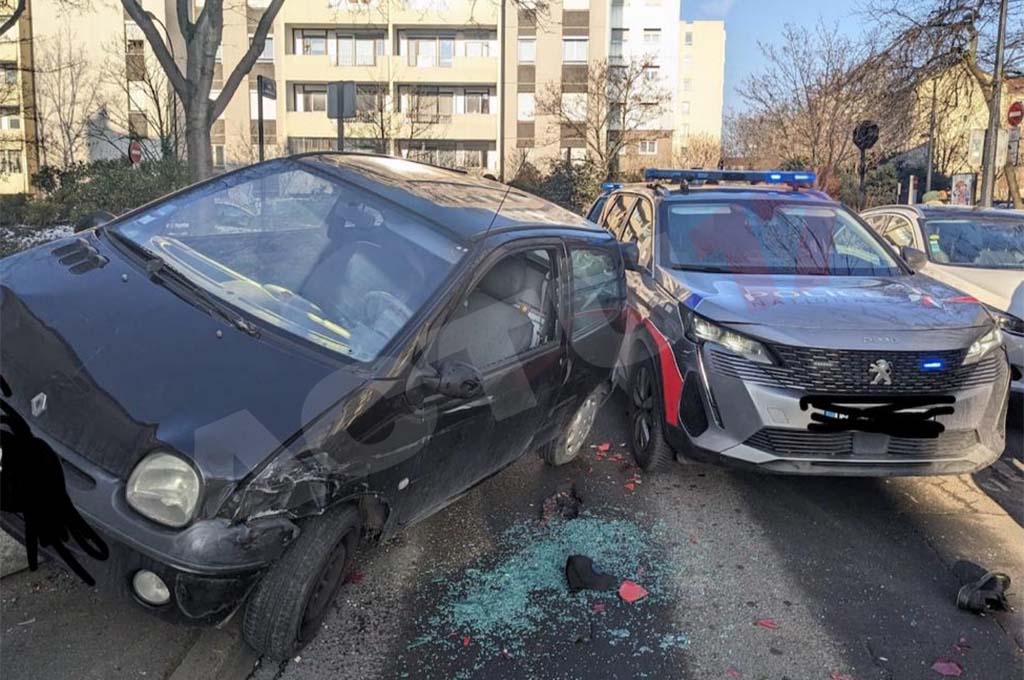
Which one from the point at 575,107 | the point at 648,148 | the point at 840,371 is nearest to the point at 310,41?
the point at 575,107

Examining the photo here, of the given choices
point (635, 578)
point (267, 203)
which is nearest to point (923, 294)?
point (635, 578)

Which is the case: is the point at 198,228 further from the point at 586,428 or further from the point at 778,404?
the point at 778,404

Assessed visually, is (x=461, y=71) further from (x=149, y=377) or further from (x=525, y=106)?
(x=149, y=377)

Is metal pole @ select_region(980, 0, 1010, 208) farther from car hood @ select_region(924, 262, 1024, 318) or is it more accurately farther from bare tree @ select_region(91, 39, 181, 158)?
bare tree @ select_region(91, 39, 181, 158)

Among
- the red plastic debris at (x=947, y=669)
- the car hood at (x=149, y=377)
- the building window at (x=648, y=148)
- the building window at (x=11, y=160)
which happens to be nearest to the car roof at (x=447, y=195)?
the car hood at (x=149, y=377)

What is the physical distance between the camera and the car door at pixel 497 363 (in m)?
3.32

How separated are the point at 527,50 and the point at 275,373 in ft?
150

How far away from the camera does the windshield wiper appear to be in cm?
311

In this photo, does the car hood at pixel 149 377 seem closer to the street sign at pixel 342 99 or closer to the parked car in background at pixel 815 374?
the parked car in background at pixel 815 374

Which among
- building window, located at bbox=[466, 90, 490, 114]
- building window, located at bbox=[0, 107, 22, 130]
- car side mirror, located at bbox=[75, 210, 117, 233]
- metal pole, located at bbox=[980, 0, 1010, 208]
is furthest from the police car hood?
building window, located at bbox=[466, 90, 490, 114]

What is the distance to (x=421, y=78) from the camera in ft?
147

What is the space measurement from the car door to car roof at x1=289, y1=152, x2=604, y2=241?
193mm

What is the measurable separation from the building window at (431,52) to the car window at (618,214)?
132ft

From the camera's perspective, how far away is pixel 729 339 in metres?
4.33
